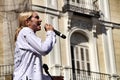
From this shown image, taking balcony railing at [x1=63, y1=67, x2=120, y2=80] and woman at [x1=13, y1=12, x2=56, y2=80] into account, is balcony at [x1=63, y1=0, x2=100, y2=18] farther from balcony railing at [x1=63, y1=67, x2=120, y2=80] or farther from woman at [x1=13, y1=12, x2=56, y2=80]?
woman at [x1=13, y1=12, x2=56, y2=80]

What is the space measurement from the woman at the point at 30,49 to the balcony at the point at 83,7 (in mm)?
11433

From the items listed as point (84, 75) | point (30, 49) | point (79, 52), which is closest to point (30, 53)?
point (30, 49)

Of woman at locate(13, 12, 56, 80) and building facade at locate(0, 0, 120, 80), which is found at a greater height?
building facade at locate(0, 0, 120, 80)

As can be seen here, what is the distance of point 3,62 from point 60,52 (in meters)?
2.14

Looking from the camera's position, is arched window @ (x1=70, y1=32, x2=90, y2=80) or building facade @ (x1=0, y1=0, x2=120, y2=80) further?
arched window @ (x1=70, y1=32, x2=90, y2=80)

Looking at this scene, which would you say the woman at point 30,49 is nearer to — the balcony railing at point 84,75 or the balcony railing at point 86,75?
the balcony railing at point 84,75

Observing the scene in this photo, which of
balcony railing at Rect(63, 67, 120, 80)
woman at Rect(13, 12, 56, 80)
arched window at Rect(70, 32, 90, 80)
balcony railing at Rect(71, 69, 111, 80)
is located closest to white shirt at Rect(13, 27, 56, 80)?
woman at Rect(13, 12, 56, 80)

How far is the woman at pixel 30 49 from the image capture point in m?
3.29

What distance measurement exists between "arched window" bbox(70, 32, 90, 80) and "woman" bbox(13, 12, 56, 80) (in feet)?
37.3

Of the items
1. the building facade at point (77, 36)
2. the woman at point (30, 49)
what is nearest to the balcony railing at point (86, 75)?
the building facade at point (77, 36)

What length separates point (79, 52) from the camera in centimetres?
1528

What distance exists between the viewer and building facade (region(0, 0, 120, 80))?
13729mm

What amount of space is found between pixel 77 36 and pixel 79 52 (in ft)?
2.08

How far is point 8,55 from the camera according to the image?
1323 cm
